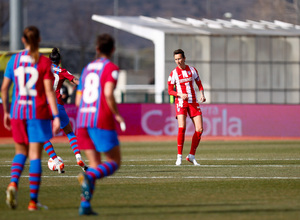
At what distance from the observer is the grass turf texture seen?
27.1 feet

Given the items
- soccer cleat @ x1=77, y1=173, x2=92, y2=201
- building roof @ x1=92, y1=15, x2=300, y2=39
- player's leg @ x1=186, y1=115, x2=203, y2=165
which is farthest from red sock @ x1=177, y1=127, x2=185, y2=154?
building roof @ x1=92, y1=15, x2=300, y2=39

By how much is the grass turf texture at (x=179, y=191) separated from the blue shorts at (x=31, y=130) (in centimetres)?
80

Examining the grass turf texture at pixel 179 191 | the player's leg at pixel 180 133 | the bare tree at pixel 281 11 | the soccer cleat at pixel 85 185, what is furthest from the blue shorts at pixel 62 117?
the bare tree at pixel 281 11

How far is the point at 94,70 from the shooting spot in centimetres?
819

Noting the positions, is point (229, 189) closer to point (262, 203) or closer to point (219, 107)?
point (262, 203)

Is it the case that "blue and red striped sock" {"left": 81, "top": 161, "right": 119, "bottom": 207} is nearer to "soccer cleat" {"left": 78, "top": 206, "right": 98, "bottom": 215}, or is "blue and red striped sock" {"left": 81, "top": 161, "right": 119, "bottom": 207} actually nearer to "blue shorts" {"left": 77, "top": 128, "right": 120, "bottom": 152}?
"soccer cleat" {"left": 78, "top": 206, "right": 98, "bottom": 215}

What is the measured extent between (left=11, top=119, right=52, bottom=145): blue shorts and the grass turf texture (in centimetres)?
80

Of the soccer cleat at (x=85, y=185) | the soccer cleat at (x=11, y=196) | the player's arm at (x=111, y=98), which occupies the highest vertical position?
the player's arm at (x=111, y=98)

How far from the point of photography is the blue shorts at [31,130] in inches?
337

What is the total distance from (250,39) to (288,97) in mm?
4255

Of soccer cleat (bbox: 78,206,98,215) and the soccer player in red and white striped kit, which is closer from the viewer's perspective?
soccer cleat (bbox: 78,206,98,215)

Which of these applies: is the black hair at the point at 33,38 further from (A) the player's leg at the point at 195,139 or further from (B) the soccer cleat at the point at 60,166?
(A) the player's leg at the point at 195,139

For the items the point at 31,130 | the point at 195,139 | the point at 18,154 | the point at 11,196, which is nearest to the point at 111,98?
the point at 31,130

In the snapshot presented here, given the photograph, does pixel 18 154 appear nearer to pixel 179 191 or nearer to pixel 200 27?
pixel 179 191
